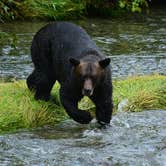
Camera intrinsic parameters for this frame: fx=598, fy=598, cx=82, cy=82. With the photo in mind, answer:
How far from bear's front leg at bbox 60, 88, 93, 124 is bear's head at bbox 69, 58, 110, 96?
381 mm

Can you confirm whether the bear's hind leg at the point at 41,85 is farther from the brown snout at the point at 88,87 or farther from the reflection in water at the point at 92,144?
the brown snout at the point at 88,87

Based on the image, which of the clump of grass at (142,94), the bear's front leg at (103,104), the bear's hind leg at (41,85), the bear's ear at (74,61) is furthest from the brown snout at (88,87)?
the clump of grass at (142,94)

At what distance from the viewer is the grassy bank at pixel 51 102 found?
6.97m

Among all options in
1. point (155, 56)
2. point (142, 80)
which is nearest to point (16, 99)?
point (142, 80)

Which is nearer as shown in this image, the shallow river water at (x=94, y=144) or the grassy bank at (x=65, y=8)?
the shallow river water at (x=94, y=144)

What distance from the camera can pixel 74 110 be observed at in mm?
6676

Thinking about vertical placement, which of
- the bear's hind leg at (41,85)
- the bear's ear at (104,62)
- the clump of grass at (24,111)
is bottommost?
the clump of grass at (24,111)

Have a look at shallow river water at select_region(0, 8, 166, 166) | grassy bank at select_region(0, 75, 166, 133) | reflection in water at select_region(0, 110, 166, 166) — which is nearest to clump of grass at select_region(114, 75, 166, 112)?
grassy bank at select_region(0, 75, 166, 133)

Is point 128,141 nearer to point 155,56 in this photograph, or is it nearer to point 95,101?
point 95,101

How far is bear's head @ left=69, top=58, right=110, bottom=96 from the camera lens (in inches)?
244

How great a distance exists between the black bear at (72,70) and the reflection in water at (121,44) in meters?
2.64

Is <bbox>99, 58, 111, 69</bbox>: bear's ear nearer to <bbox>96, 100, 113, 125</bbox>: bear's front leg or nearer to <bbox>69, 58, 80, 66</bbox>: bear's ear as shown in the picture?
<bbox>69, 58, 80, 66</bbox>: bear's ear

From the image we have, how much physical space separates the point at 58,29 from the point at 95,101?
3.95 ft

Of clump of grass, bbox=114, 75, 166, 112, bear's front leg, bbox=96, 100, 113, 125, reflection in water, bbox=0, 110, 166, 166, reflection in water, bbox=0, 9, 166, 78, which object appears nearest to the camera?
reflection in water, bbox=0, 110, 166, 166
